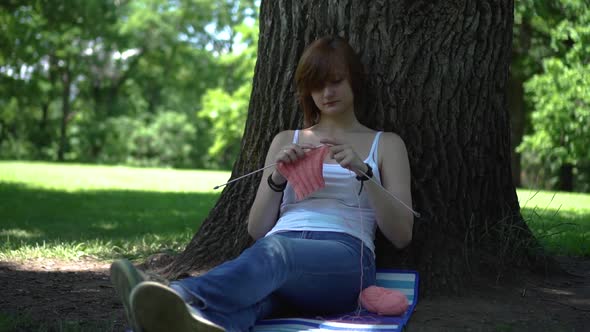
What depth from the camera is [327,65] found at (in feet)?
11.4

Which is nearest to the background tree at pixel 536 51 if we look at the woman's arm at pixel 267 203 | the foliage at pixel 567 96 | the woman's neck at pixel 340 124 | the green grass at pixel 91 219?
the foliage at pixel 567 96

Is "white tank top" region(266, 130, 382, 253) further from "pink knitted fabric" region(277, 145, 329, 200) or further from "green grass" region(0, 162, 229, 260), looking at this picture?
"green grass" region(0, 162, 229, 260)

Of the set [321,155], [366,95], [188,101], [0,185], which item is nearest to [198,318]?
[321,155]

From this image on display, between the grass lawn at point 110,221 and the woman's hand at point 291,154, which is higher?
the woman's hand at point 291,154

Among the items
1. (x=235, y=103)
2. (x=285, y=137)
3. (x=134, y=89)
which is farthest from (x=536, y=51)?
(x=134, y=89)

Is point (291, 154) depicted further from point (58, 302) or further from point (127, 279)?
point (58, 302)

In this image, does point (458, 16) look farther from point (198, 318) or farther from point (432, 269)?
point (198, 318)

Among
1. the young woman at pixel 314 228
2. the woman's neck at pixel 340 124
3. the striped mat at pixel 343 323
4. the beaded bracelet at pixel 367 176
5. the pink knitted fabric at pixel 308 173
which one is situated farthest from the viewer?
the woman's neck at pixel 340 124

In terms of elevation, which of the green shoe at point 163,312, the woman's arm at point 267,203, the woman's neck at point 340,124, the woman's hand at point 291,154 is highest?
the woman's neck at point 340,124

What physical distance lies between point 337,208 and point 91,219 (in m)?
5.33

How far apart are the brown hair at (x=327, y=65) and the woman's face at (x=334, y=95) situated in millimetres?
20

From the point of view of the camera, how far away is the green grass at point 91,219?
539 cm

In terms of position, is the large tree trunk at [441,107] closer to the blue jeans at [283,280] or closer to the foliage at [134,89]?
→ the blue jeans at [283,280]

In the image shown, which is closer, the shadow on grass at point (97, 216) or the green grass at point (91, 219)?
the green grass at point (91, 219)
